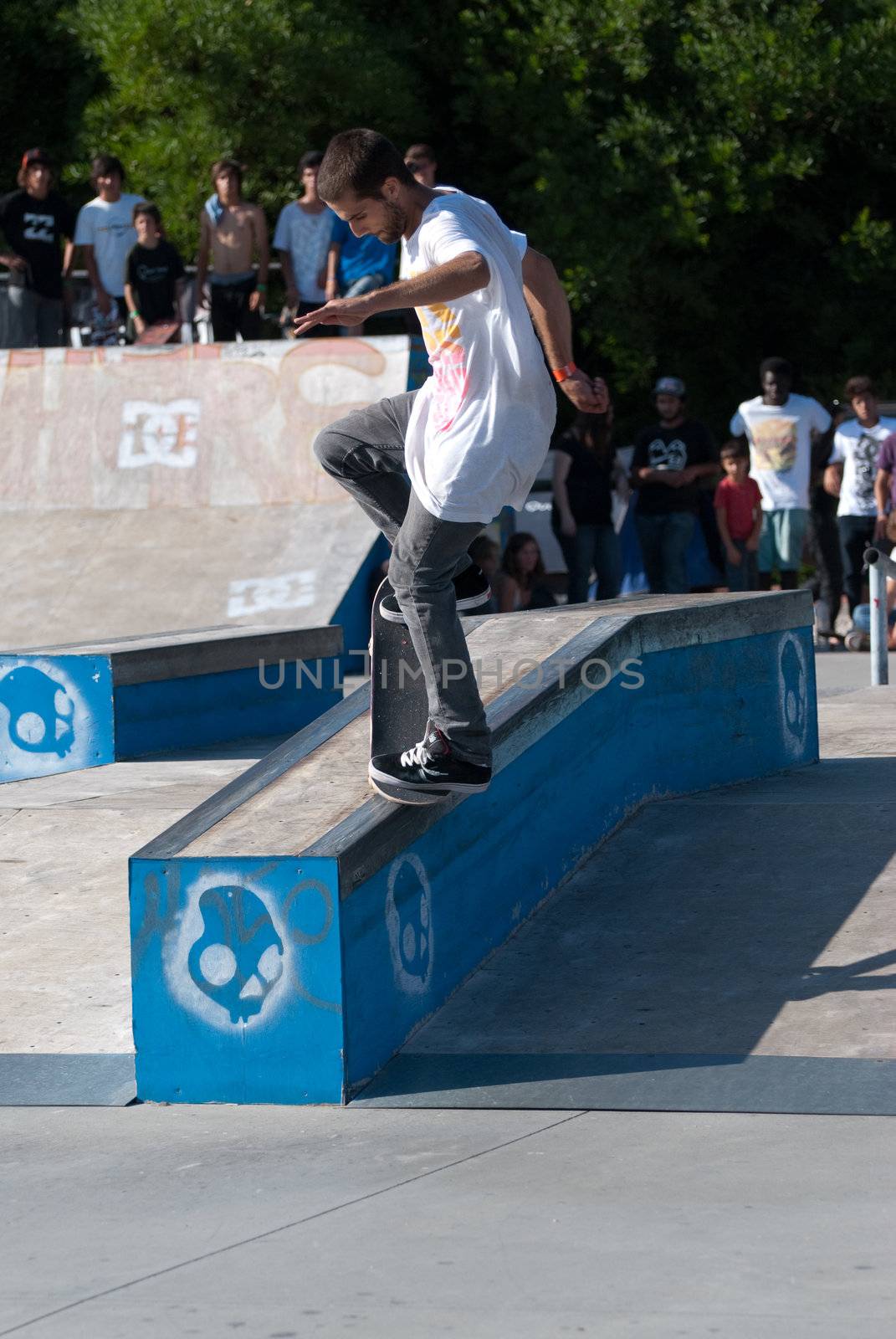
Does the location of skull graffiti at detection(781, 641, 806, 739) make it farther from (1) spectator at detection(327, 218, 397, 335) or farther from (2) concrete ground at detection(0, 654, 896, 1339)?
(1) spectator at detection(327, 218, 397, 335)

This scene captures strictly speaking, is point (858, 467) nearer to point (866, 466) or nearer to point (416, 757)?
point (866, 466)

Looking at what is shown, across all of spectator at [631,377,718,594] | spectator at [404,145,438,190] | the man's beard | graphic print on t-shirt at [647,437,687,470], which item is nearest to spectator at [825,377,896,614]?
spectator at [631,377,718,594]

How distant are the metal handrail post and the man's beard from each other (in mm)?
5067

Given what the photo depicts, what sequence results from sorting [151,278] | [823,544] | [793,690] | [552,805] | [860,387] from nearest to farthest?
[552,805], [793,690], [860,387], [823,544], [151,278]

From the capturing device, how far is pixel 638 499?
1198 centimetres

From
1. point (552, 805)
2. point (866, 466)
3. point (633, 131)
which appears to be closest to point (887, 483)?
point (866, 466)

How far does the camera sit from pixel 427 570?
4.55 meters

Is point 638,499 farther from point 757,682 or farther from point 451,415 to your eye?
point 451,415

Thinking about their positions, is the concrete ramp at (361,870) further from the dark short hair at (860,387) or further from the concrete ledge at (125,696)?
the dark short hair at (860,387)

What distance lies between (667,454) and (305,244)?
11.5ft

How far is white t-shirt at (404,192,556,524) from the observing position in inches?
173


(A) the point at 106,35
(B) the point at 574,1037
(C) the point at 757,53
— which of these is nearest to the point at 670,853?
(B) the point at 574,1037

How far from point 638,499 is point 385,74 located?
10782 mm

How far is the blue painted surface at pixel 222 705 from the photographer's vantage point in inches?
316
